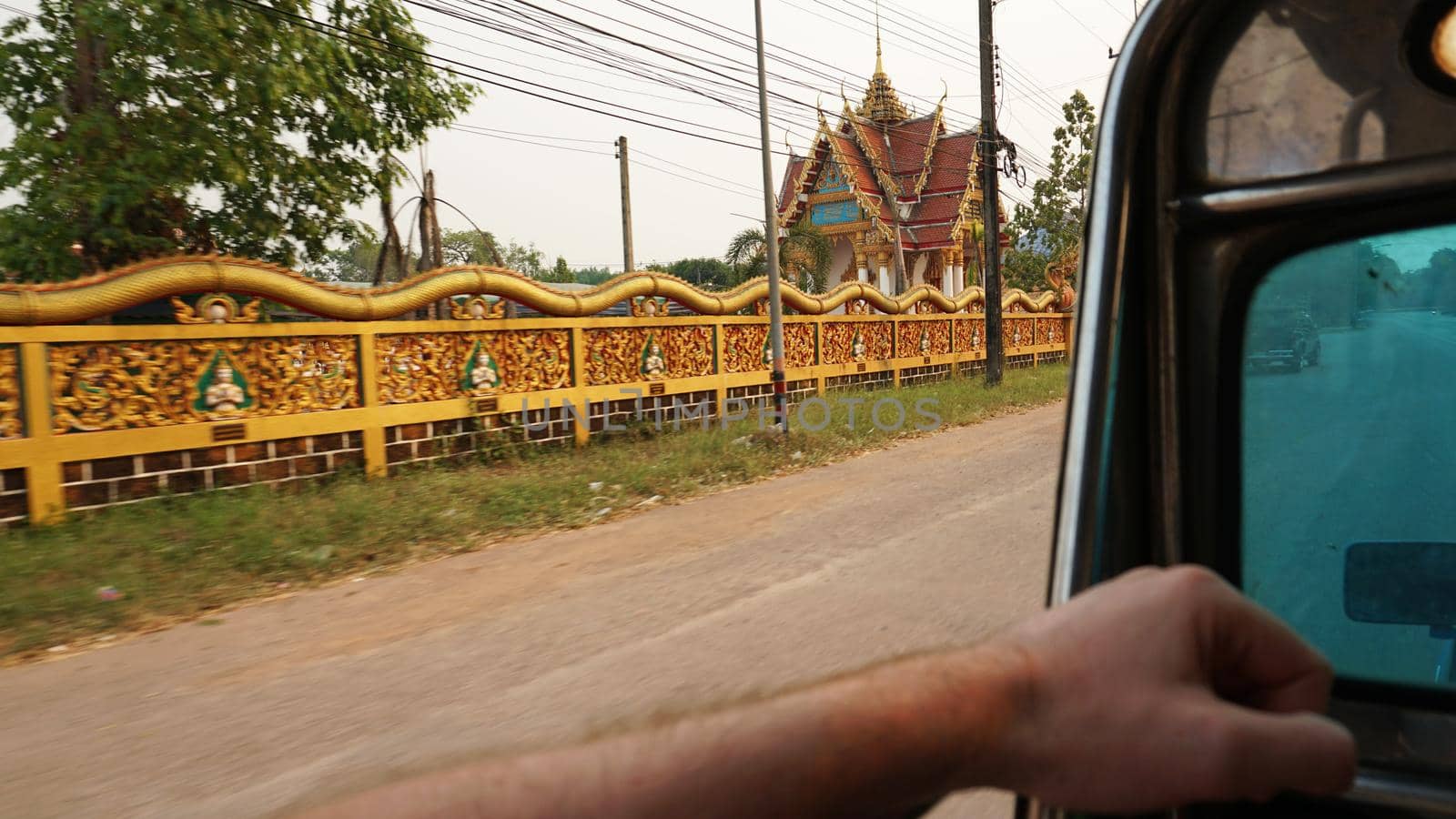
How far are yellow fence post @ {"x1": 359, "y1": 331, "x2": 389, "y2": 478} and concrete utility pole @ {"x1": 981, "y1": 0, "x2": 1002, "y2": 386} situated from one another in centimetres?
1228

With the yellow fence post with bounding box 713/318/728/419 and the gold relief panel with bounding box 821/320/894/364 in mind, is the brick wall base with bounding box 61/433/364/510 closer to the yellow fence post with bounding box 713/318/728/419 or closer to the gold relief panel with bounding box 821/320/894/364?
the yellow fence post with bounding box 713/318/728/419

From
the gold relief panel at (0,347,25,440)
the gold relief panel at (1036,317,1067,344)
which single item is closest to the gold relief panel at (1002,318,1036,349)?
the gold relief panel at (1036,317,1067,344)

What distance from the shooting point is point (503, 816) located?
559 millimetres

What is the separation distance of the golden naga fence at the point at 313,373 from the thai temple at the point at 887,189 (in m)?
19.1

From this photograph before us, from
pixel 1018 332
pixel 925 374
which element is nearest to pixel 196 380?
pixel 925 374

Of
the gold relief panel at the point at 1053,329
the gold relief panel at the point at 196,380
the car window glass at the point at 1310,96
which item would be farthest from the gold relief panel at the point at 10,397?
the gold relief panel at the point at 1053,329

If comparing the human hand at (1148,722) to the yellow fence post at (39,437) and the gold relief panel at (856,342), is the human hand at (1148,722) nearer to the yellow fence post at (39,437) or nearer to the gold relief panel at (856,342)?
the yellow fence post at (39,437)

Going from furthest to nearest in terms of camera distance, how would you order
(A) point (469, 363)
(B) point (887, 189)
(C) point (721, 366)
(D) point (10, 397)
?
1. (B) point (887, 189)
2. (C) point (721, 366)
3. (A) point (469, 363)
4. (D) point (10, 397)

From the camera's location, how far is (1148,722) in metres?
0.68

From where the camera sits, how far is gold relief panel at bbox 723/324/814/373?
41.8ft

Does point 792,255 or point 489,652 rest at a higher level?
point 792,255

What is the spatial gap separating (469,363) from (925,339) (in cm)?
1083

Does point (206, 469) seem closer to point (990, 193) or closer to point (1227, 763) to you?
point (1227, 763)

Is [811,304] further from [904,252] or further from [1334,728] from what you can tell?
[904,252]
